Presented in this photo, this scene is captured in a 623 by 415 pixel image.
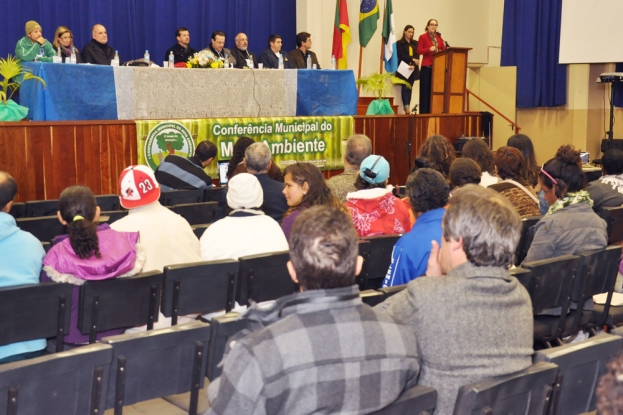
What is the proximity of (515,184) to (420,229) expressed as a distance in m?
1.69

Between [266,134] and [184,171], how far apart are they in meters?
2.62

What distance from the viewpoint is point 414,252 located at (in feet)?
9.63

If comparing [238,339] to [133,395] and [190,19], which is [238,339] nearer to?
[133,395]

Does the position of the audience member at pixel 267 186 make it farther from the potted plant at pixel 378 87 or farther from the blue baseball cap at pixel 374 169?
the potted plant at pixel 378 87

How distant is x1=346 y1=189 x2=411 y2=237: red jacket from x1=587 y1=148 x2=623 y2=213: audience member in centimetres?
158

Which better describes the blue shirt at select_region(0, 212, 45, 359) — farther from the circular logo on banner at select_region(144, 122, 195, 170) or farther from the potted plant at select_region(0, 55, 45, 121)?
the circular logo on banner at select_region(144, 122, 195, 170)

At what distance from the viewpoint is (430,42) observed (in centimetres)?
1157

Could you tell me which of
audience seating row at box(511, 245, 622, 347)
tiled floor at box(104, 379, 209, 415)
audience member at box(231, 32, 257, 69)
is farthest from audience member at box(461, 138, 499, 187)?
audience member at box(231, 32, 257, 69)

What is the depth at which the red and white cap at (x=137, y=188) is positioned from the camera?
3506mm

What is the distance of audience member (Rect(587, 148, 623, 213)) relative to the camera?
4.87 metres

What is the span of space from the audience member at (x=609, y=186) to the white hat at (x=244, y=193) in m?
2.46

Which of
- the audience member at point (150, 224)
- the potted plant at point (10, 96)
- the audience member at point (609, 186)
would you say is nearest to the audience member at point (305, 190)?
the audience member at point (150, 224)

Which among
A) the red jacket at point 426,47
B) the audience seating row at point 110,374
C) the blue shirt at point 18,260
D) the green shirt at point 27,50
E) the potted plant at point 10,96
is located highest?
the red jacket at point 426,47

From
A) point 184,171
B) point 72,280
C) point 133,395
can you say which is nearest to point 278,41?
point 184,171
